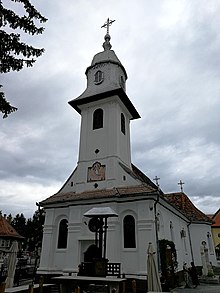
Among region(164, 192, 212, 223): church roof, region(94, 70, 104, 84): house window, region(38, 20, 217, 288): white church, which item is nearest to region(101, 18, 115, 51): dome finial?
region(38, 20, 217, 288): white church

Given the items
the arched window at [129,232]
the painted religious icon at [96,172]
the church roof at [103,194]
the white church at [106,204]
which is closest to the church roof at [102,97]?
the white church at [106,204]

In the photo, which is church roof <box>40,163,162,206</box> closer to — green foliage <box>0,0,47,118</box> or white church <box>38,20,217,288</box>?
white church <box>38,20,217,288</box>

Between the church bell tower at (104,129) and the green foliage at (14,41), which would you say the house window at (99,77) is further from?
the green foliage at (14,41)

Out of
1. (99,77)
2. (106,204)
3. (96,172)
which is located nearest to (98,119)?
(99,77)

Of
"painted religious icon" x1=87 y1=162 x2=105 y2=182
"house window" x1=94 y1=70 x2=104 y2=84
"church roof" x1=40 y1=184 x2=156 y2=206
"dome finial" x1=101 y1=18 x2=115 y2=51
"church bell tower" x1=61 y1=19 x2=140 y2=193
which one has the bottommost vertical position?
"church roof" x1=40 y1=184 x2=156 y2=206

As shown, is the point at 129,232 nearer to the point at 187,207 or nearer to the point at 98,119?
the point at 98,119

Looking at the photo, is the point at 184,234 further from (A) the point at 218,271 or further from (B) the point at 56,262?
(B) the point at 56,262

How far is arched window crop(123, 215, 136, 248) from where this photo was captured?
15.2 meters

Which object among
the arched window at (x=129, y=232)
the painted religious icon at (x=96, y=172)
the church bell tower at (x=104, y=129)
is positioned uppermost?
the church bell tower at (x=104, y=129)

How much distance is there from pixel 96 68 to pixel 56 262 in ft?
53.8

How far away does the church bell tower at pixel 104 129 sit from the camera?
59.5ft

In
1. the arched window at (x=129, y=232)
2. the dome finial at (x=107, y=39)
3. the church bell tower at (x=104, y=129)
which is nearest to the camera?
the arched window at (x=129, y=232)

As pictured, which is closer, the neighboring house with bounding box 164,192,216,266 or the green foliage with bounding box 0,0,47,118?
the green foliage with bounding box 0,0,47,118

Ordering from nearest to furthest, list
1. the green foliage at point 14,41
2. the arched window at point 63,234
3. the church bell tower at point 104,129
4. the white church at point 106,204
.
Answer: the green foliage at point 14,41 → the white church at point 106,204 → the arched window at point 63,234 → the church bell tower at point 104,129
